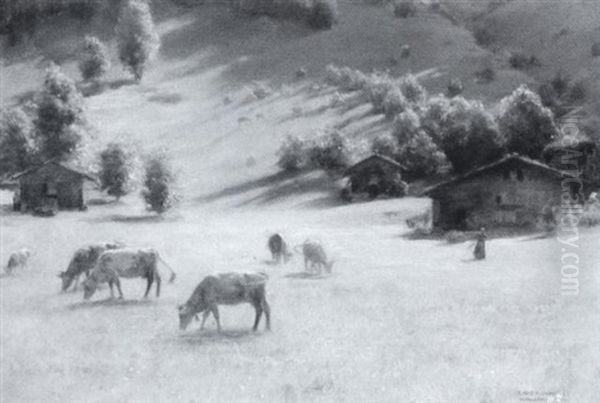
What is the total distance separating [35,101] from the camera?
4147 centimetres

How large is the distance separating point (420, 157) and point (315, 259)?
2170 centimetres

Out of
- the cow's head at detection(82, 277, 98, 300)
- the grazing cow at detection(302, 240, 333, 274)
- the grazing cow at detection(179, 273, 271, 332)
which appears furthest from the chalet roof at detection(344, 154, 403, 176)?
the grazing cow at detection(179, 273, 271, 332)

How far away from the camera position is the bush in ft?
196

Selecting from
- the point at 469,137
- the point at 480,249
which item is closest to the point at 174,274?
the point at 480,249

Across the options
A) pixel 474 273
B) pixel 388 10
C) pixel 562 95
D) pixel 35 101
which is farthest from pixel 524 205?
pixel 388 10

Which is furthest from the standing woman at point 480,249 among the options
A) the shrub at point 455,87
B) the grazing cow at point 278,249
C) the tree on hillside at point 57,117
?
the shrub at point 455,87

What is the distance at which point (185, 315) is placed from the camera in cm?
1300

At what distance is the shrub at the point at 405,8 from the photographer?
55750 mm

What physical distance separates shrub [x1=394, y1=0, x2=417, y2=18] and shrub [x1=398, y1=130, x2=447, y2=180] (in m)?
18.2

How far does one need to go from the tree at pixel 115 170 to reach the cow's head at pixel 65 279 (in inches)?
517

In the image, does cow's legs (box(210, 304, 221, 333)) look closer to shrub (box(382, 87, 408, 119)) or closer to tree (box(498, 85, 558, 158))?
tree (box(498, 85, 558, 158))

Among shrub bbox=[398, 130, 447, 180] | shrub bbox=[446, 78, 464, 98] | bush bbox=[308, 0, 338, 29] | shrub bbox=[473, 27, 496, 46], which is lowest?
shrub bbox=[398, 130, 447, 180]

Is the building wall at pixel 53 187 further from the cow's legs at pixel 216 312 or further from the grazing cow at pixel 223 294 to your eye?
the cow's legs at pixel 216 312

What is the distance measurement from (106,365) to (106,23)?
180ft
